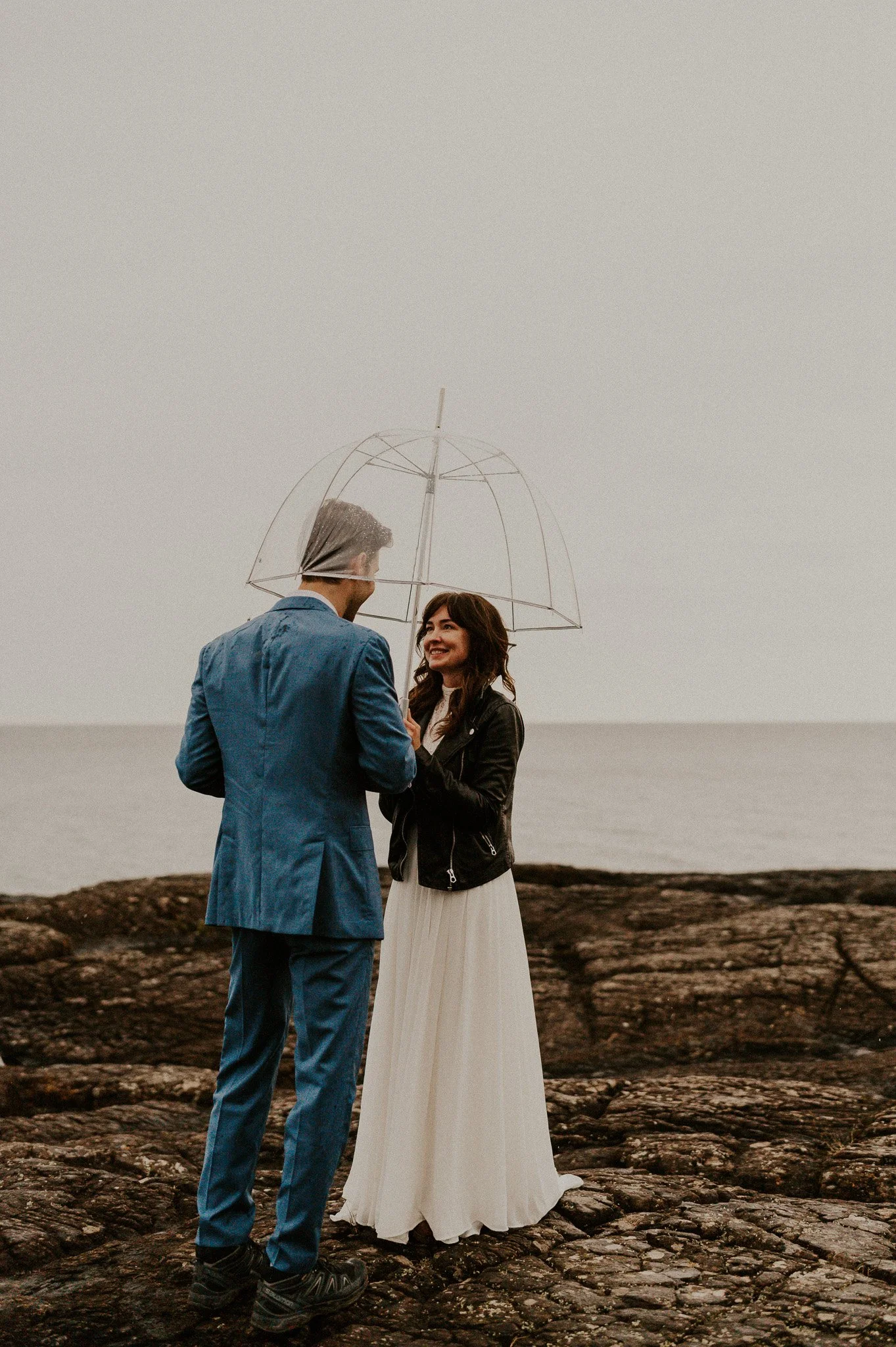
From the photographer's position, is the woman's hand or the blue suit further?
the woman's hand

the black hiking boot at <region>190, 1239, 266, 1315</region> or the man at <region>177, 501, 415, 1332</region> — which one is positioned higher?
the man at <region>177, 501, 415, 1332</region>

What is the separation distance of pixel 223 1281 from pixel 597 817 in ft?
149

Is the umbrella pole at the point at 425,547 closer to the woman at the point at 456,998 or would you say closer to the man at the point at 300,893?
the woman at the point at 456,998

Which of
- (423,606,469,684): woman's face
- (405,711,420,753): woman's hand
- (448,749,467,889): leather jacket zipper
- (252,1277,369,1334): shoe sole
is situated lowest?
(252,1277,369,1334): shoe sole

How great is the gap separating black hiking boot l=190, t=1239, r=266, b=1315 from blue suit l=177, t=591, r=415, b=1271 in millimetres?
Result: 69

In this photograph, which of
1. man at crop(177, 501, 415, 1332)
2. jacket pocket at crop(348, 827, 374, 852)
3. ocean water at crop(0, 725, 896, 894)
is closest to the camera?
man at crop(177, 501, 415, 1332)

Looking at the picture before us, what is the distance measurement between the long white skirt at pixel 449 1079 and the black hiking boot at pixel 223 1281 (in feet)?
1.96

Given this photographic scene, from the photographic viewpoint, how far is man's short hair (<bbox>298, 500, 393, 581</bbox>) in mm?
3629

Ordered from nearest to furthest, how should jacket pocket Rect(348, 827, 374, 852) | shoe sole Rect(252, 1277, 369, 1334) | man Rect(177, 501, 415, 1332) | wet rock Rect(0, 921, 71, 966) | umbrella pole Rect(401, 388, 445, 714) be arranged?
shoe sole Rect(252, 1277, 369, 1334)
man Rect(177, 501, 415, 1332)
jacket pocket Rect(348, 827, 374, 852)
umbrella pole Rect(401, 388, 445, 714)
wet rock Rect(0, 921, 71, 966)

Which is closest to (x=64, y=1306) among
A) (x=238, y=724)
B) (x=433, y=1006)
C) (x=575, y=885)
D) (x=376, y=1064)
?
(x=376, y=1064)

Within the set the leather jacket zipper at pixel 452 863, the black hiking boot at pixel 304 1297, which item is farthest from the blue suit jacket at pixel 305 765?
the black hiking boot at pixel 304 1297

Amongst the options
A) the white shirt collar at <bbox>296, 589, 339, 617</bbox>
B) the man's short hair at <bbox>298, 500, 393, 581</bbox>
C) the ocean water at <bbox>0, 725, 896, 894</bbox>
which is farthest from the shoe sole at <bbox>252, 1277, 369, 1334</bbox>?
the ocean water at <bbox>0, 725, 896, 894</bbox>

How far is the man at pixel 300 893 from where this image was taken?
11.3 ft

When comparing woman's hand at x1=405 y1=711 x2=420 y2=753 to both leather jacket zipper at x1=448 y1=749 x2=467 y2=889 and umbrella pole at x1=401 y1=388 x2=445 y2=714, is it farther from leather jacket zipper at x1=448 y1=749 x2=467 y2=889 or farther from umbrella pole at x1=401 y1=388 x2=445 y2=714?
leather jacket zipper at x1=448 y1=749 x2=467 y2=889
